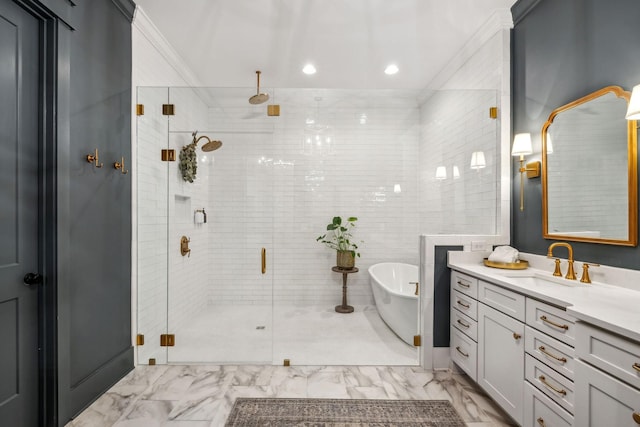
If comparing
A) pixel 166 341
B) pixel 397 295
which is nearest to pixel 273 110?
pixel 397 295

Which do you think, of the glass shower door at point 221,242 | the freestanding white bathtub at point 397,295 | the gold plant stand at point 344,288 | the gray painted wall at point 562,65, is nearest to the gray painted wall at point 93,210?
the glass shower door at point 221,242

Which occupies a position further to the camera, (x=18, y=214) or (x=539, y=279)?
(x=539, y=279)

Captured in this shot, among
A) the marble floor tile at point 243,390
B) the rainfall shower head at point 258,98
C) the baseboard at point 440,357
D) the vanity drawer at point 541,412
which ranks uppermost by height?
the rainfall shower head at point 258,98

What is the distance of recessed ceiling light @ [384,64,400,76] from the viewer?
11.4 ft

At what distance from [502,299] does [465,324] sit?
53 centimetres

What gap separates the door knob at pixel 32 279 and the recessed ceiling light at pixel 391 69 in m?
3.41

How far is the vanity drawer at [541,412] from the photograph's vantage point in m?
1.52

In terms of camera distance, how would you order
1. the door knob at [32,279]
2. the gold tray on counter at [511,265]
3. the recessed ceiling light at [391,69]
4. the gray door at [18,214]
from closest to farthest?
the gray door at [18,214], the door knob at [32,279], the gold tray on counter at [511,265], the recessed ceiling light at [391,69]

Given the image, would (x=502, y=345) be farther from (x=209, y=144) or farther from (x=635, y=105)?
(x=209, y=144)

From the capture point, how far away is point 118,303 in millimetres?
2500

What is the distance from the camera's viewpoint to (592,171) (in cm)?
201

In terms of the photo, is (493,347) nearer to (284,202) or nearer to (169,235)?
(284,202)

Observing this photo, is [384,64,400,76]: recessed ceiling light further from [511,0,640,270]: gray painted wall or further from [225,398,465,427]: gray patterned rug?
[225,398,465,427]: gray patterned rug

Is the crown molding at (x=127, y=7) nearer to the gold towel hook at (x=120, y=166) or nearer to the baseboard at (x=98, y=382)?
the gold towel hook at (x=120, y=166)
